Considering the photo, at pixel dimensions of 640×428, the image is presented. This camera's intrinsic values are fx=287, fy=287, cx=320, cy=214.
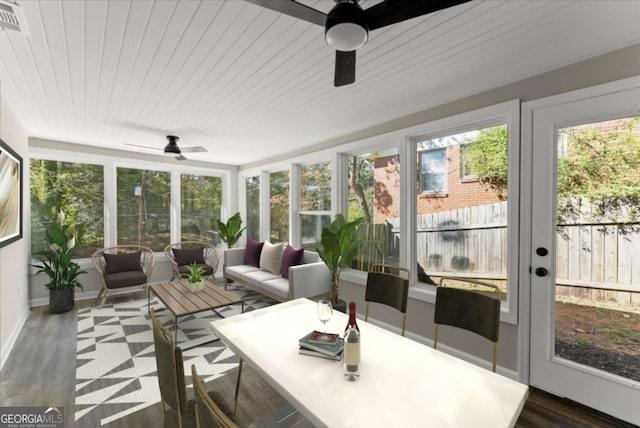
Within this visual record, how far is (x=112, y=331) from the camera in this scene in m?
3.26

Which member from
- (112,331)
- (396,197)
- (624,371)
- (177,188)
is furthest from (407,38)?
(177,188)

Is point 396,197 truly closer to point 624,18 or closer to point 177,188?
point 624,18

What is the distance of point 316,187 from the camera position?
4598 millimetres

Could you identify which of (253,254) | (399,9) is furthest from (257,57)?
(253,254)

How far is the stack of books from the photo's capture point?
1.34 meters

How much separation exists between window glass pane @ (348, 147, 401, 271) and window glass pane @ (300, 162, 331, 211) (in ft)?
1.68

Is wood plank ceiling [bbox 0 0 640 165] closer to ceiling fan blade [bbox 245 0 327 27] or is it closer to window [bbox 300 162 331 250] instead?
ceiling fan blade [bbox 245 0 327 27]

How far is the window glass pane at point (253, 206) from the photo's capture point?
6.02 metres

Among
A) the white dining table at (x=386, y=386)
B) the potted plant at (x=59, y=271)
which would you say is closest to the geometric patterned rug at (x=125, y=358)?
the potted plant at (x=59, y=271)

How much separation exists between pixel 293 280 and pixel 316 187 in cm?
168

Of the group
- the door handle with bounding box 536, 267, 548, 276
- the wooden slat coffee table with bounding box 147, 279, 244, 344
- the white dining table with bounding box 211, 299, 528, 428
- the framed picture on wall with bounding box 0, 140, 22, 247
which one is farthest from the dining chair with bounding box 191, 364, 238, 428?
the framed picture on wall with bounding box 0, 140, 22, 247

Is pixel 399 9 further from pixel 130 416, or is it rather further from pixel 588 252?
pixel 130 416

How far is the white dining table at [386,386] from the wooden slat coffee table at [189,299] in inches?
60.3

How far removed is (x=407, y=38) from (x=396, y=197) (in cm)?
188
